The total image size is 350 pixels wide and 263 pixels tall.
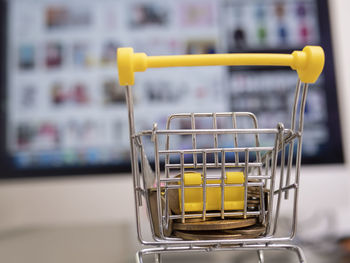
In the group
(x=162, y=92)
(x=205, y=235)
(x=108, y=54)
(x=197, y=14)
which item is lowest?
(x=205, y=235)

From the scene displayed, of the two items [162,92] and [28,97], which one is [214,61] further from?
[28,97]

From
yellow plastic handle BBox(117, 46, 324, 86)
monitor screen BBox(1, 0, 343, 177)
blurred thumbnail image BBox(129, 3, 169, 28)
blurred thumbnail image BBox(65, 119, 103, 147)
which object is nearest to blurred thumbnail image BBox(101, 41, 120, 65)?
monitor screen BBox(1, 0, 343, 177)

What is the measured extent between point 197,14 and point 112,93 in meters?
0.43

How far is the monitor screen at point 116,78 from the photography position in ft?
4.03

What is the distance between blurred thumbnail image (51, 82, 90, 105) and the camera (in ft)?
4.14

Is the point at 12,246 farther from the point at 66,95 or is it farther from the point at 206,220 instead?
the point at 206,220

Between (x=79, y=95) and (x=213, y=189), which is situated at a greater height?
(x=79, y=95)

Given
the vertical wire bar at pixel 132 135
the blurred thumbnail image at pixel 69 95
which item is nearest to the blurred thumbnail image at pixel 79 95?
the blurred thumbnail image at pixel 69 95

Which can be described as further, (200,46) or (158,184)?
(200,46)

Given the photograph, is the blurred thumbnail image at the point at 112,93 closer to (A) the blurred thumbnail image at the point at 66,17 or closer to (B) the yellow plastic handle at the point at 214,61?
(A) the blurred thumbnail image at the point at 66,17

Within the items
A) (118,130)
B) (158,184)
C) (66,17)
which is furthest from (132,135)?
(66,17)

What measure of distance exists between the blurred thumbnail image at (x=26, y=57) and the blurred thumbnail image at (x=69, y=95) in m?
0.12

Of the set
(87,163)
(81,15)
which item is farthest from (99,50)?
(87,163)

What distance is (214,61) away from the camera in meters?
0.41
